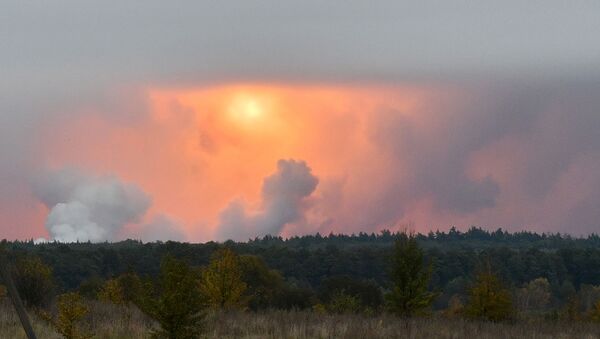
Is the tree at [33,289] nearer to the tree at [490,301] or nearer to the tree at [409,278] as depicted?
the tree at [409,278]

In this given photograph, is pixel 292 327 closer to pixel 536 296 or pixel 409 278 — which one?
pixel 409 278

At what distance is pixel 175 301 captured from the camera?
58.3 feet

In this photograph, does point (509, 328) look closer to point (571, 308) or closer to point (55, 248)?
point (571, 308)

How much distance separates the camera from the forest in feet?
61.0

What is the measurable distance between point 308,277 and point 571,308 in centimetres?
11371

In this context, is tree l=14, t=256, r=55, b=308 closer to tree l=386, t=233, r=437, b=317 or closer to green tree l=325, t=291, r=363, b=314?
green tree l=325, t=291, r=363, b=314

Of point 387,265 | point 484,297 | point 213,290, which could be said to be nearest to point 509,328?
point 387,265

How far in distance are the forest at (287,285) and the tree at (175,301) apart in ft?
0.08

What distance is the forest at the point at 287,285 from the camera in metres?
18.6

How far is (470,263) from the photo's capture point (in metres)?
184

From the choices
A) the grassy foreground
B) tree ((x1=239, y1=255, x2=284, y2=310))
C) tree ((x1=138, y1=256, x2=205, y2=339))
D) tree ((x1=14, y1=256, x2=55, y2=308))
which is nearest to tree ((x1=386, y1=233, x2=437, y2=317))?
the grassy foreground

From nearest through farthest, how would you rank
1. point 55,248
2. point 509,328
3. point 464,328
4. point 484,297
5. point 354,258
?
point 464,328, point 509,328, point 484,297, point 55,248, point 354,258

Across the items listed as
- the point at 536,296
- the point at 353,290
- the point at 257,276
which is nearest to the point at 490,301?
the point at 353,290

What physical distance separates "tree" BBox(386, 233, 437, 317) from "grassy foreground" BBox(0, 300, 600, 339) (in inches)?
294
